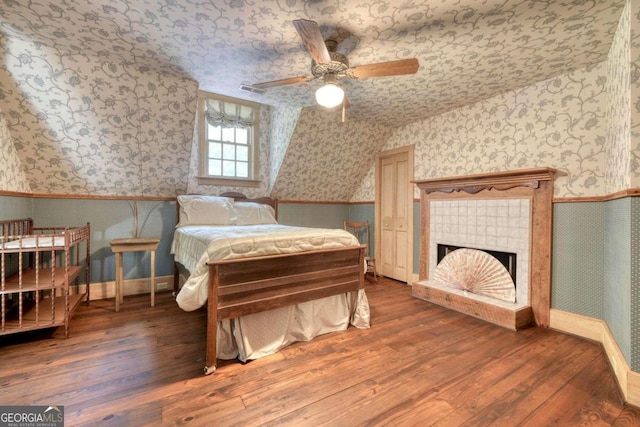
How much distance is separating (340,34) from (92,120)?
2.53 m

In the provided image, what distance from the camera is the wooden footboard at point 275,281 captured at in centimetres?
190

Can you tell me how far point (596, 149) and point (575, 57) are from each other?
31.6 inches

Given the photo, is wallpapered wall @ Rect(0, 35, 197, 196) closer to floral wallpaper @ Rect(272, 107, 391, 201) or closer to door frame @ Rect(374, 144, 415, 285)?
floral wallpaper @ Rect(272, 107, 391, 201)

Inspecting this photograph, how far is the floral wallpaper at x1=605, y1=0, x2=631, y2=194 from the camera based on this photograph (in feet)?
5.85

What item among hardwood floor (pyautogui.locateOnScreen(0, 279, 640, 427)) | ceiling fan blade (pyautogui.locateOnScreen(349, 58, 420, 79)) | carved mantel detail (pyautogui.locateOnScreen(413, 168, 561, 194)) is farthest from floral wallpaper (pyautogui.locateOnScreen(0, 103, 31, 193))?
carved mantel detail (pyautogui.locateOnScreen(413, 168, 561, 194))

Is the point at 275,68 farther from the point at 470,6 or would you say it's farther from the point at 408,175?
the point at 408,175

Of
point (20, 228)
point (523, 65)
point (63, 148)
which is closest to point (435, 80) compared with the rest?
point (523, 65)

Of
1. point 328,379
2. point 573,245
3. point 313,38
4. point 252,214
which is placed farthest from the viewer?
point 252,214

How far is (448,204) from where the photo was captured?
349 centimetres

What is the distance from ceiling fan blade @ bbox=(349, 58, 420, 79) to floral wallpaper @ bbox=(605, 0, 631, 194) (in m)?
1.31

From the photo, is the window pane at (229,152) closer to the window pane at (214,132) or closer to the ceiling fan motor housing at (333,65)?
the window pane at (214,132)

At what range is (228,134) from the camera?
4.11m

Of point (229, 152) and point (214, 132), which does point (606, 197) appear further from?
point (214, 132)

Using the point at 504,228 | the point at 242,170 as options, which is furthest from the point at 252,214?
the point at 504,228
